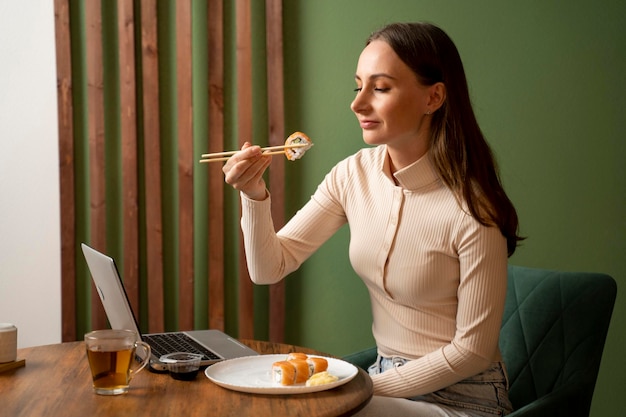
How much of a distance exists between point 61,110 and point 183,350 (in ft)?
3.85

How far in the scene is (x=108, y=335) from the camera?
1.52m

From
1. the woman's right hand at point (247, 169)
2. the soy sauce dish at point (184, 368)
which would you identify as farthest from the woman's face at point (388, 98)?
the soy sauce dish at point (184, 368)

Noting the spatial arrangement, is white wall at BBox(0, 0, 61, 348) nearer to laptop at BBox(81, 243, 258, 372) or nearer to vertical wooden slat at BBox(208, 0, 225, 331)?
vertical wooden slat at BBox(208, 0, 225, 331)

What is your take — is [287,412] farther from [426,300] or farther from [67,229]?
[67,229]

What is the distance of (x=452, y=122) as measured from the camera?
1957 mm

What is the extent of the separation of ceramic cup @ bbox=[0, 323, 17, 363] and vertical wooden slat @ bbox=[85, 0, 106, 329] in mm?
1015

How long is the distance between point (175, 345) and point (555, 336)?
1003 mm

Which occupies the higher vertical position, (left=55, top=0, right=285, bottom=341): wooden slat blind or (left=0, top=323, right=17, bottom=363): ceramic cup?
(left=55, top=0, right=285, bottom=341): wooden slat blind

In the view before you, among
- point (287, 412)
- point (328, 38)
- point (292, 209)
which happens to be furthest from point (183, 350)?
point (328, 38)

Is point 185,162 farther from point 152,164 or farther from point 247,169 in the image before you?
point 247,169

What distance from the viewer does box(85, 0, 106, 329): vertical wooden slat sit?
8.67 feet

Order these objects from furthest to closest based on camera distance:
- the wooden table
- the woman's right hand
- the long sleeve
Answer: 1. the long sleeve
2. the woman's right hand
3. the wooden table

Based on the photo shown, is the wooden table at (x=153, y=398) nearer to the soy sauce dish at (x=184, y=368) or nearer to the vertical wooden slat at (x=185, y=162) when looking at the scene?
the soy sauce dish at (x=184, y=368)

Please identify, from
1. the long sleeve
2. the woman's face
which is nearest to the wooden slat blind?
the long sleeve
